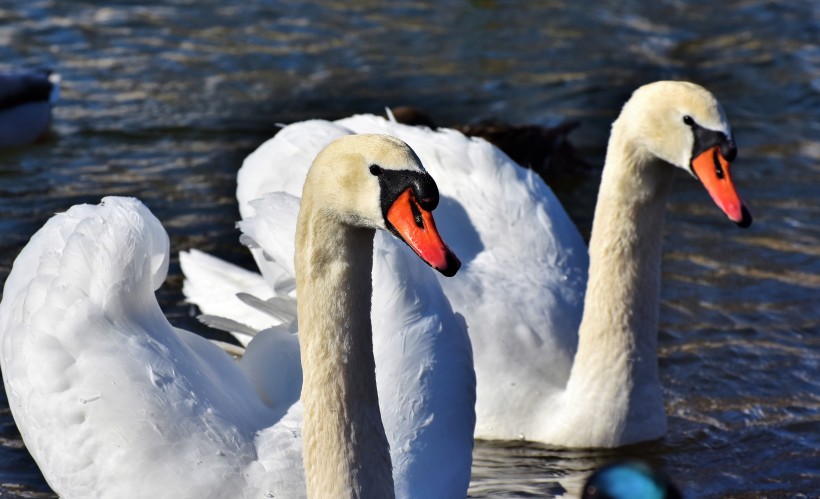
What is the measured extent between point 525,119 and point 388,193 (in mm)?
7539

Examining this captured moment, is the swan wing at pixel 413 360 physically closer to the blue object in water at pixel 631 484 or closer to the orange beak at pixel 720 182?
the blue object in water at pixel 631 484

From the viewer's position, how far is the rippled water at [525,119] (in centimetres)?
680

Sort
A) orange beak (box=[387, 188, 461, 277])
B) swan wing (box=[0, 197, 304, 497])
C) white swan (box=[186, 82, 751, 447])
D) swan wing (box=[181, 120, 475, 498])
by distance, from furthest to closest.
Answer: white swan (box=[186, 82, 751, 447]), swan wing (box=[181, 120, 475, 498]), swan wing (box=[0, 197, 304, 497]), orange beak (box=[387, 188, 461, 277])

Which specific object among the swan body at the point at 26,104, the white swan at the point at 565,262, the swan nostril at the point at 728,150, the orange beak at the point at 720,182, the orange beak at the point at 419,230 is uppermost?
the orange beak at the point at 419,230

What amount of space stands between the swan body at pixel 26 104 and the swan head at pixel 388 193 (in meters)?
6.84

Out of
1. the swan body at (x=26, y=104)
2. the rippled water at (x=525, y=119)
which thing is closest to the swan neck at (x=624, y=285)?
the rippled water at (x=525, y=119)

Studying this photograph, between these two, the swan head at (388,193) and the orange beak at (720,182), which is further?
the orange beak at (720,182)

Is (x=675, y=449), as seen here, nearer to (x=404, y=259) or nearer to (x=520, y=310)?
(x=520, y=310)

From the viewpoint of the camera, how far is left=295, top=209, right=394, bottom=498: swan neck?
4.14m

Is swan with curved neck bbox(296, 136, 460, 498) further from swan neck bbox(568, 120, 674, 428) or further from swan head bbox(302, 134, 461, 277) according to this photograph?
swan neck bbox(568, 120, 674, 428)

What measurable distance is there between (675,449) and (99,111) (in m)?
6.20

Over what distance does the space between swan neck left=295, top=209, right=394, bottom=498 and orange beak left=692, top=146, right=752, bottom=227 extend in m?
2.04

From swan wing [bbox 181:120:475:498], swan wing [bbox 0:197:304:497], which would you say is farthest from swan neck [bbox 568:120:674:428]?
swan wing [bbox 0:197:304:497]

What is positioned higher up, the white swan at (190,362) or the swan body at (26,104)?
the white swan at (190,362)
